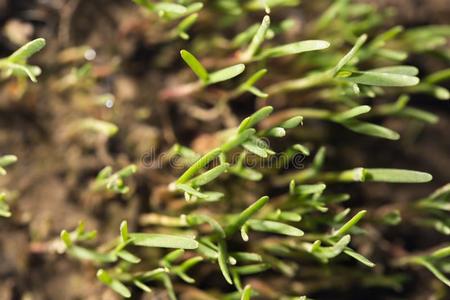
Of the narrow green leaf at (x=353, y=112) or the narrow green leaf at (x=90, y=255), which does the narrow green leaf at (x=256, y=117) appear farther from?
the narrow green leaf at (x=90, y=255)

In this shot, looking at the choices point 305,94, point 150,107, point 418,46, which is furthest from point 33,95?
point 418,46

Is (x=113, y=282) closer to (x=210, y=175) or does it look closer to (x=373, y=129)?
(x=210, y=175)

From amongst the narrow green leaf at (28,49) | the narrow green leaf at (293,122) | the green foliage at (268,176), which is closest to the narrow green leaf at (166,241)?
the green foliage at (268,176)

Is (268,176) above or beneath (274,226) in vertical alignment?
beneath

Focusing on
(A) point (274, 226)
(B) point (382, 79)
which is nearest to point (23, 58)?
(A) point (274, 226)

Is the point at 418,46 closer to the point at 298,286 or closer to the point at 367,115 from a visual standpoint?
the point at 367,115

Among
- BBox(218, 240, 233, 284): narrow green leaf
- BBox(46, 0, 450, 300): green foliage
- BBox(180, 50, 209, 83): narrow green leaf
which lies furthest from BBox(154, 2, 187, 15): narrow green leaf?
BBox(218, 240, 233, 284): narrow green leaf

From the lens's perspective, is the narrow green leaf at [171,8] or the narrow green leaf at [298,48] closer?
the narrow green leaf at [298,48]

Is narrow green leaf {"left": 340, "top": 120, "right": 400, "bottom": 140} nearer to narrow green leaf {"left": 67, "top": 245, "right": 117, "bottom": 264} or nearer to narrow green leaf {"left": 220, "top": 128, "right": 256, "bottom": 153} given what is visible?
narrow green leaf {"left": 220, "top": 128, "right": 256, "bottom": 153}

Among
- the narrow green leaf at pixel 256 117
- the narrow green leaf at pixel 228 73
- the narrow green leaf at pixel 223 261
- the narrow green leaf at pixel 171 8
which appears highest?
the narrow green leaf at pixel 171 8
